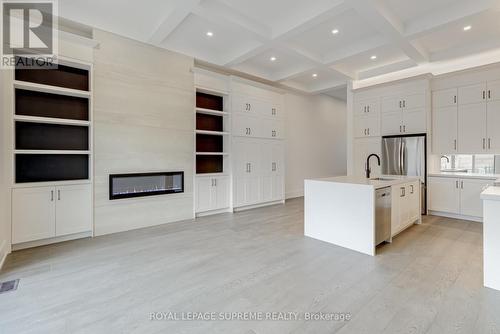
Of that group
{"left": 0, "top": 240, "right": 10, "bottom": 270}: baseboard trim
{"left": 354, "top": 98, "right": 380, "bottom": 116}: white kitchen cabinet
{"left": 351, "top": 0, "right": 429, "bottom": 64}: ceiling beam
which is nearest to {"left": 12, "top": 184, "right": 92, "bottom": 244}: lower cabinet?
{"left": 0, "top": 240, "right": 10, "bottom": 270}: baseboard trim

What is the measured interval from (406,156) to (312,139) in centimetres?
314

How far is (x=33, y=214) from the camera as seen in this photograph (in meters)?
3.24

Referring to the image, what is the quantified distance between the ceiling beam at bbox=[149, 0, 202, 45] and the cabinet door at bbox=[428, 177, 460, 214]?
5487 mm

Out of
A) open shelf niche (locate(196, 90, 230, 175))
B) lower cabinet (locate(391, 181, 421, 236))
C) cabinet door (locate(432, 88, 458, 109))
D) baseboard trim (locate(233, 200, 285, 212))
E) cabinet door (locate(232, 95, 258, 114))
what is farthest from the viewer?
baseboard trim (locate(233, 200, 285, 212))

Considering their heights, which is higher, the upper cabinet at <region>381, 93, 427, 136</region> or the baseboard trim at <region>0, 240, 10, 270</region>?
the upper cabinet at <region>381, 93, 427, 136</region>

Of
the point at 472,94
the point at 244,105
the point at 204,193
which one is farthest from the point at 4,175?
the point at 472,94

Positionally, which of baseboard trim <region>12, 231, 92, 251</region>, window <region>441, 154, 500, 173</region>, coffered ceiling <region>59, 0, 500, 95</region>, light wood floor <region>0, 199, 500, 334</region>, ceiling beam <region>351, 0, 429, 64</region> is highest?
coffered ceiling <region>59, 0, 500, 95</region>

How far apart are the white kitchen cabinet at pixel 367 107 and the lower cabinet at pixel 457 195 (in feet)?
6.47

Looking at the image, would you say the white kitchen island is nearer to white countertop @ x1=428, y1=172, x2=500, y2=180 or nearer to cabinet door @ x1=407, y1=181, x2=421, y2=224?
cabinet door @ x1=407, y1=181, x2=421, y2=224

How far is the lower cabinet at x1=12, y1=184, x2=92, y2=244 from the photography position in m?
3.15

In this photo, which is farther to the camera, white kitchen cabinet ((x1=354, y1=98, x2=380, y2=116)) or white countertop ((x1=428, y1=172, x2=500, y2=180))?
white kitchen cabinet ((x1=354, y1=98, x2=380, y2=116))

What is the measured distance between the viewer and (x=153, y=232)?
393cm

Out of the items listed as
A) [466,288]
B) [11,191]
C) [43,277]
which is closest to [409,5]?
[466,288]

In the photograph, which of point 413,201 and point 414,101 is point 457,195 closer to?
point 413,201
